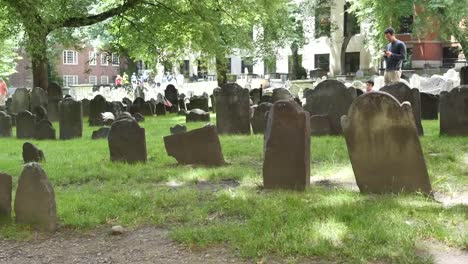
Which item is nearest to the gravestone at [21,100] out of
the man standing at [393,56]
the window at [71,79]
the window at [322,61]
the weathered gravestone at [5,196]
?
the man standing at [393,56]

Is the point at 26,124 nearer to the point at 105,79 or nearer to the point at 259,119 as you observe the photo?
the point at 259,119

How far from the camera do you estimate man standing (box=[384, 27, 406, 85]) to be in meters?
12.8

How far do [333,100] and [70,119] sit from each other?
6805mm

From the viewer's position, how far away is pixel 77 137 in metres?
14.2

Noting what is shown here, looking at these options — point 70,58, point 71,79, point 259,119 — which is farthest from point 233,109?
point 70,58

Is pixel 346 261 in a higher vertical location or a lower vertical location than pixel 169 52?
lower

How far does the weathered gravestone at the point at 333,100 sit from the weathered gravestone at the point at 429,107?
354 centimetres

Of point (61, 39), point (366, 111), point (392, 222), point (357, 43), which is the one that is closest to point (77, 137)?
point (61, 39)

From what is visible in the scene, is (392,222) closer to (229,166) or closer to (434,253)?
(434,253)

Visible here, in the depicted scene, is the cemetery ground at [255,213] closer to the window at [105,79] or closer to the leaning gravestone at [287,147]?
the leaning gravestone at [287,147]

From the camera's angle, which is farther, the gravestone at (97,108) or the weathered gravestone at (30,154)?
the gravestone at (97,108)

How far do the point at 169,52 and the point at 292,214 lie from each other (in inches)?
775

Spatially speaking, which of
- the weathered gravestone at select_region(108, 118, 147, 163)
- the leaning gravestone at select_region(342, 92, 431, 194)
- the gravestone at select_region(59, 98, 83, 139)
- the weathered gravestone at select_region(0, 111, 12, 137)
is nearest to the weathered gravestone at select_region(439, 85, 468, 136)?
the leaning gravestone at select_region(342, 92, 431, 194)

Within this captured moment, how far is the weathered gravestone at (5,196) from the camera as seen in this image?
5648 mm
